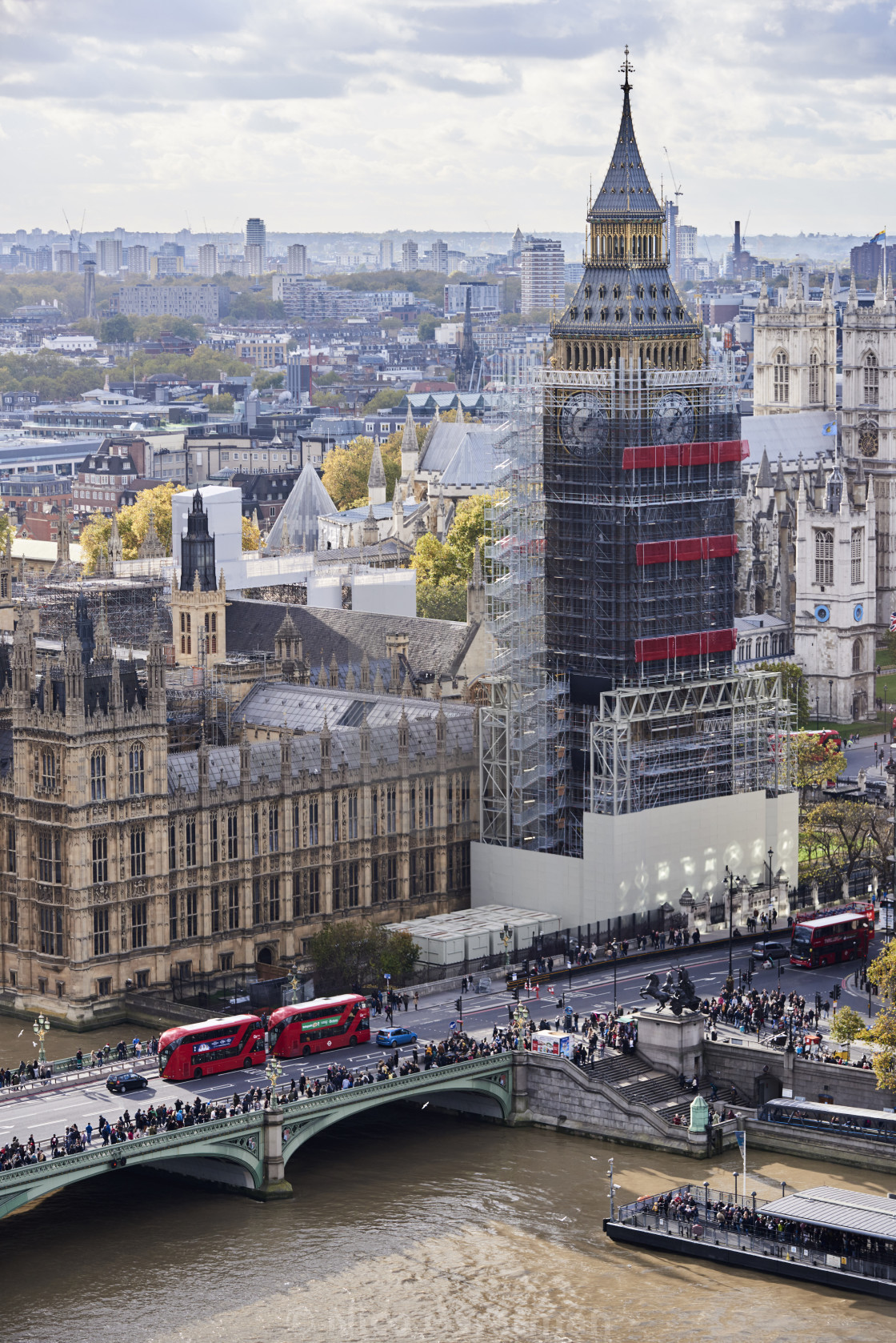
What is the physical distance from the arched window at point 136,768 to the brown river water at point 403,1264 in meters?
21.5

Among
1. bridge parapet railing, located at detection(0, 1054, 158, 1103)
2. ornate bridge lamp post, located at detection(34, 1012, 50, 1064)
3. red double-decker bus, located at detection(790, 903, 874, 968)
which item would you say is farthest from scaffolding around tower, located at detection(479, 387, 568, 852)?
bridge parapet railing, located at detection(0, 1054, 158, 1103)

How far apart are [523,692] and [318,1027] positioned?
30.2 meters

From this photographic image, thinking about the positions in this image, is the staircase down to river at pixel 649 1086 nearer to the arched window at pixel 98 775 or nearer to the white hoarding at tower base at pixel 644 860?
the white hoarding at tower base at pixel 644 860

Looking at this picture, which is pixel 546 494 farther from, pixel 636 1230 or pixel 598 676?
pixel 636 1230

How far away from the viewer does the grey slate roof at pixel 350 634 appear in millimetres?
177500

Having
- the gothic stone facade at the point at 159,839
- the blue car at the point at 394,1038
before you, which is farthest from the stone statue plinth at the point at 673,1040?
the gothic stone facade at the point at 159,839

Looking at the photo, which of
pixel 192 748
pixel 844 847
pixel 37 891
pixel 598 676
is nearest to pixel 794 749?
pixel 844 847

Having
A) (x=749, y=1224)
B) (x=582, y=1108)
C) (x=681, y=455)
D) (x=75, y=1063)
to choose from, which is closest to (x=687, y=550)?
(x=681, y=455)

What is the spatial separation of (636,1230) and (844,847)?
2309 inches

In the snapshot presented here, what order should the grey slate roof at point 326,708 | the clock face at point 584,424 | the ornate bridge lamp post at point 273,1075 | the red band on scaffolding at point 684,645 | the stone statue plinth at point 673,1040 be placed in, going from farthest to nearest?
1. the grey slate roof at point 326,708
2. the red band on scaffolding at point 684,645
3. the clock face at point 584,424
4. the stone statue plinth at point 673,1040
5. the ornate bridge lamp post at point 273,1075

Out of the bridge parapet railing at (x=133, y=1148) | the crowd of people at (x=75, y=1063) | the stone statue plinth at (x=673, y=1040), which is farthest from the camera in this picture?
the stone statue plinth at (x=673, y=1040)

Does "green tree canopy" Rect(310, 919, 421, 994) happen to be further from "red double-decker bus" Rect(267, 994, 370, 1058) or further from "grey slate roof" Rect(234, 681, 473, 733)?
"grey slate roof" Rect(234, 681, 473, 733)

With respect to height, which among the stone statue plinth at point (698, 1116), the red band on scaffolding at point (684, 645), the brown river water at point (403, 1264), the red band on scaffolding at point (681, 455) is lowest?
the brown river water at point (403, 1264)

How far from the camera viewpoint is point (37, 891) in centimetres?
13175
